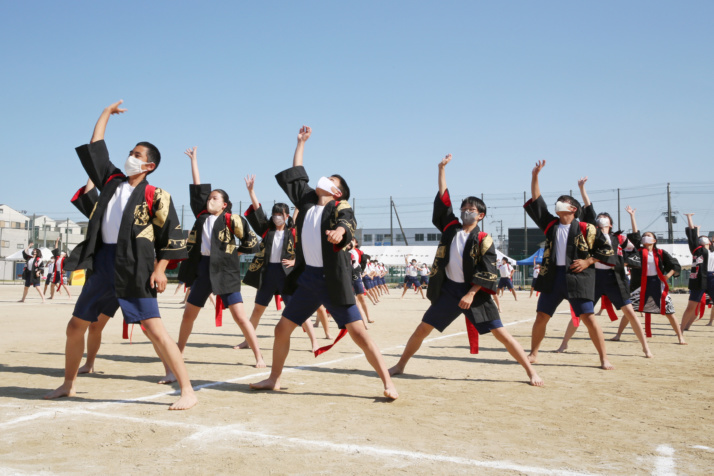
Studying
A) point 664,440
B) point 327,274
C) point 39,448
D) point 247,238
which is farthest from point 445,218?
point 39,448

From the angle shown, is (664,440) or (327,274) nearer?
(664,440)

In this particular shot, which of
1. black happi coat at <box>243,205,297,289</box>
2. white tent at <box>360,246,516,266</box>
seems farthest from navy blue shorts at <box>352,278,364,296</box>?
white tent at <box>360,246,516,266</box>

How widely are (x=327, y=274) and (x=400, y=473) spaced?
2159 millimetres

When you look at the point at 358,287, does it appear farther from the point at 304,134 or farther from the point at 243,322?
the point at 304,134

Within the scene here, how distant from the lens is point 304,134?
578cm

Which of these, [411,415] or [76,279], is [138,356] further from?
[411,415]

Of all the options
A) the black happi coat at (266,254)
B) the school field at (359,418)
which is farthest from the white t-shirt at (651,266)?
the black happi coat at (266,254)

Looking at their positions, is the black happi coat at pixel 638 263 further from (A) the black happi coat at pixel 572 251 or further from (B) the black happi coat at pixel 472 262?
(B) the black happi coat at pixel 472 262

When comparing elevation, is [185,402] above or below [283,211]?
below

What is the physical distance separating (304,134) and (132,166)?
1573 mm

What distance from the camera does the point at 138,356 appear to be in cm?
796

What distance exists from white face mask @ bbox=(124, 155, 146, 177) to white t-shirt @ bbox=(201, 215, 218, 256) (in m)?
2.14

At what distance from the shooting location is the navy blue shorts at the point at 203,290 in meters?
6.87

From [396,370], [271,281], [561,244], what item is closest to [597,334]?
[561,244]
